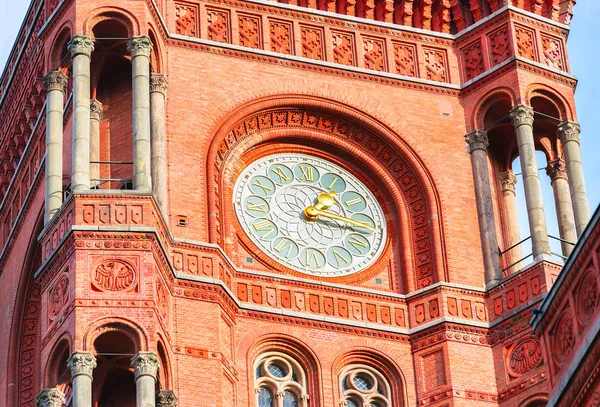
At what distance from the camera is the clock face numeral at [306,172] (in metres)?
34.4

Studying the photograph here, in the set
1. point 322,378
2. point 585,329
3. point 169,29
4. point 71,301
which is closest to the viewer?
point 585,329

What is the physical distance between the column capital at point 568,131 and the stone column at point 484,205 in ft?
4.47

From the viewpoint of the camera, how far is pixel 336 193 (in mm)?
34469

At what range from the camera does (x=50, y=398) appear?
29094mm

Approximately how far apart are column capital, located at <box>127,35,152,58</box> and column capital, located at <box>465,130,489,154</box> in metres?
6.43

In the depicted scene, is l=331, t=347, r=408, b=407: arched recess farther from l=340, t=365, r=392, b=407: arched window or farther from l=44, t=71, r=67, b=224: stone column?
l=44, t=71, r=67, b=224: stone column

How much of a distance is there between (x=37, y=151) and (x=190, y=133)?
175 inches

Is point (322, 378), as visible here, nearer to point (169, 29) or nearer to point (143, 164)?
point (143, 164)

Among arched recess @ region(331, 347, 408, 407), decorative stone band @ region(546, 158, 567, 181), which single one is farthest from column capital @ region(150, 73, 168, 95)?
decorative stone band @ region(546, 158, 567, 181)

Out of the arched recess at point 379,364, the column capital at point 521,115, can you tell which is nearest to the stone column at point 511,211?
the column capital at point 521,115

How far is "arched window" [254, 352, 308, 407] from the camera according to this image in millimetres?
31391

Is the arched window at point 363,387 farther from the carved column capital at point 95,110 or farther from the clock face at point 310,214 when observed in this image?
the carved column capital at point 95,110

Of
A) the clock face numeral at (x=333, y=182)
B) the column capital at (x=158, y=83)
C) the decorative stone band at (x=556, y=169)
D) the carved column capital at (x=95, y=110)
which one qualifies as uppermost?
the column capital at (x=158, y=83)

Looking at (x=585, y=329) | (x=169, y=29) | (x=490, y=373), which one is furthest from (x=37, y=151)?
(x=585, y=329)
